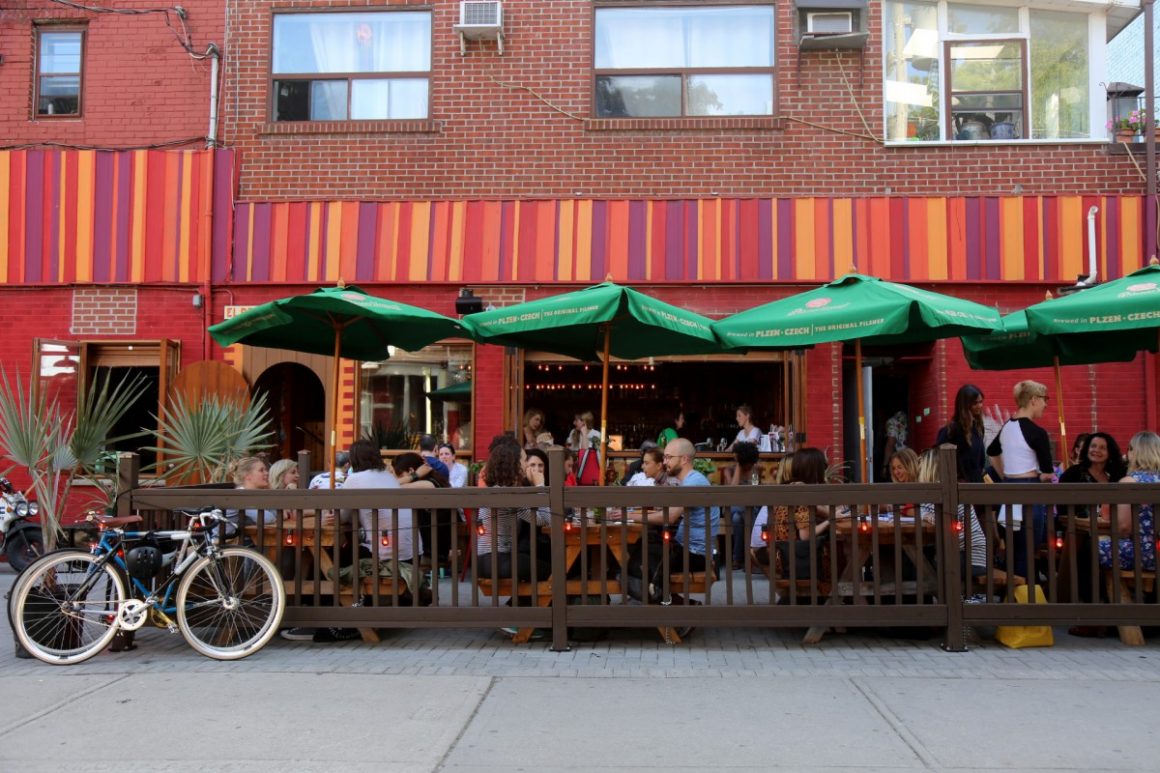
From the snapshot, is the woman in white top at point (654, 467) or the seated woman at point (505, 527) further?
the woman in white top at point (654, 467)

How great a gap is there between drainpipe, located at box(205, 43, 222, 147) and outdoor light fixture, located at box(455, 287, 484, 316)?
12.1 ft

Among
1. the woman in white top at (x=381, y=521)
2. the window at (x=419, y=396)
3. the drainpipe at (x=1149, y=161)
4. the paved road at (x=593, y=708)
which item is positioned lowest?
the paved road at (x=593, y=708)

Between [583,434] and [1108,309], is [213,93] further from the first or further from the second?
[1108,309]

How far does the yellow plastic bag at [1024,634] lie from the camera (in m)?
6.64

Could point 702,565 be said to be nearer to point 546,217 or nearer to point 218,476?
point 218,476

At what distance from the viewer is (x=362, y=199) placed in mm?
11766

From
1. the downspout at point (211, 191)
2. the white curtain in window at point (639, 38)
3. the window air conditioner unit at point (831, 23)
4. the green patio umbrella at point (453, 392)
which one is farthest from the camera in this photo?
the white curtain in window at point (639, 38)

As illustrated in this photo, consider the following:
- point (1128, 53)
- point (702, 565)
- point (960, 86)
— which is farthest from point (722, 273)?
point (1128, 53)

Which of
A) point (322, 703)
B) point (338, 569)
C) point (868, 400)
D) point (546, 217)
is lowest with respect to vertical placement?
point (322, 703)

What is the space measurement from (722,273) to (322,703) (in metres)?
7.45

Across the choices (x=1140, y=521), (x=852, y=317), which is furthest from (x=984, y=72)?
(x=1140, y=521)

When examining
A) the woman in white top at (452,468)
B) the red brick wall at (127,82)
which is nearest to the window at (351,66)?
the red brick wall at (127,82)

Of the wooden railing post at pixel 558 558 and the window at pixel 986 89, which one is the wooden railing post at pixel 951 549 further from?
the window at pixel 986 89

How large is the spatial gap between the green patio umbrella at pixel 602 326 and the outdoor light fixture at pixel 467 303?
1.91 m
